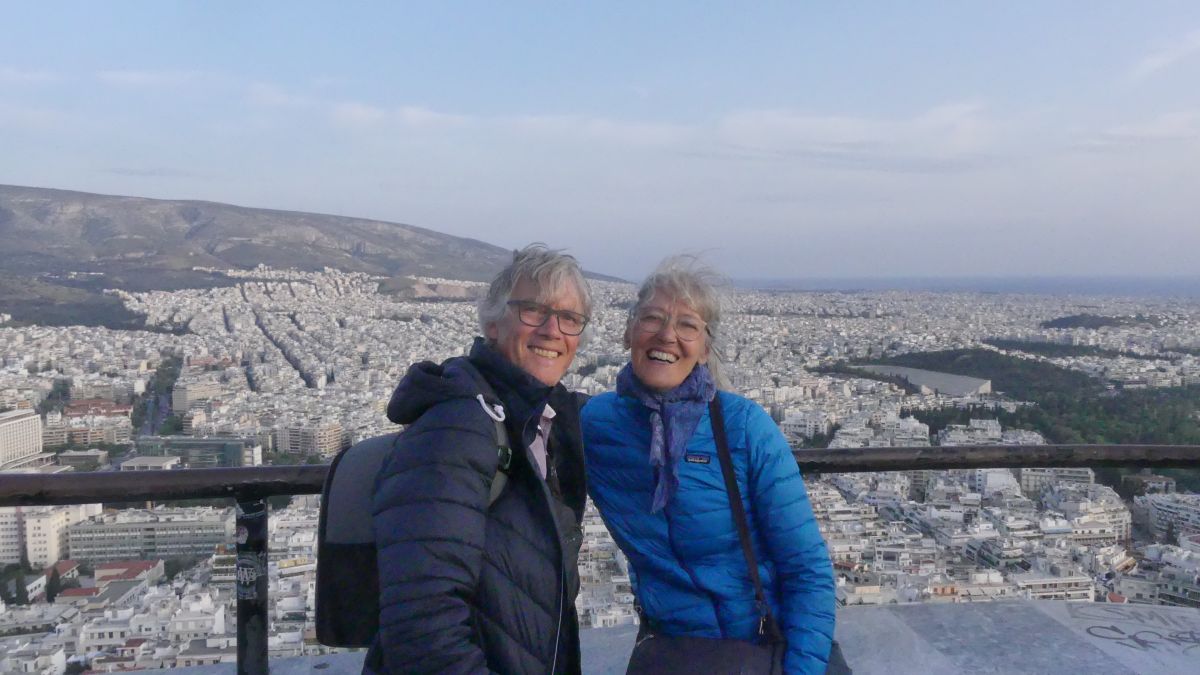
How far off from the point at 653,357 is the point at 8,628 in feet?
7.48

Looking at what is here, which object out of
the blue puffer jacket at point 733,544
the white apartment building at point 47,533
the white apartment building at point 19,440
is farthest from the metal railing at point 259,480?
the white apartment building at point 19,440

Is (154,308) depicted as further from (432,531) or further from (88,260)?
(432,531)

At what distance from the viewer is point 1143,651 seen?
276 cm

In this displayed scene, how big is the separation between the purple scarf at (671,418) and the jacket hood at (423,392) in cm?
50

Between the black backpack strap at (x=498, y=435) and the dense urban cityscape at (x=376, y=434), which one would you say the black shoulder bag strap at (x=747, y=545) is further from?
the black backpack strap at (x=498, y=435)

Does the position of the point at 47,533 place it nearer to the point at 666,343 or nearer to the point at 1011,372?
the point at 666,343

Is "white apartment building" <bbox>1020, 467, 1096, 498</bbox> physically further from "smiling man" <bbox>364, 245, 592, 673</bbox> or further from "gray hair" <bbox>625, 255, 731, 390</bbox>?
"smiling man" <bbox>364, 245, 592, 673</bbox>

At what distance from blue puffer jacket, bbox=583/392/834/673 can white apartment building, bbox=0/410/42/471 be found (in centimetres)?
504

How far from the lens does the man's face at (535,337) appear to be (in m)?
1.76

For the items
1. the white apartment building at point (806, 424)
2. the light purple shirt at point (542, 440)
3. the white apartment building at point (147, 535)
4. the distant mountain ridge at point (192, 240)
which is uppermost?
the distant mountain ridge at point (192, 240)

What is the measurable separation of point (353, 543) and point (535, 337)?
541 millimetres

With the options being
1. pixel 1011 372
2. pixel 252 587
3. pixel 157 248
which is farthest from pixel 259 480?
pixel 157 248

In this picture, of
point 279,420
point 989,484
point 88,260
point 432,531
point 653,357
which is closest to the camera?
point 432,531

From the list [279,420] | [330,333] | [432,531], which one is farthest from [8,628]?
[330,333]
